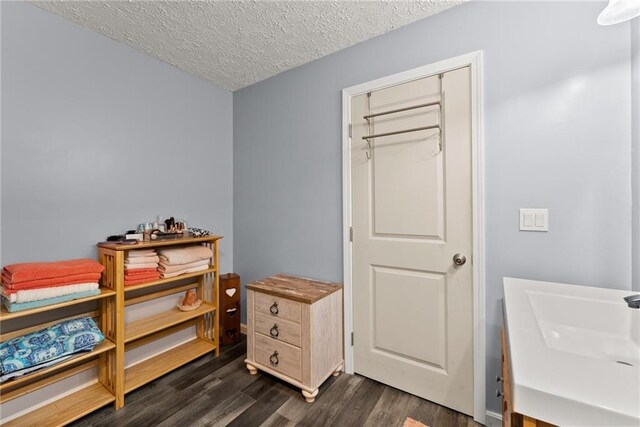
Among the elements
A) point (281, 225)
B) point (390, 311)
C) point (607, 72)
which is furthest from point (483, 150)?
point (281, 225)

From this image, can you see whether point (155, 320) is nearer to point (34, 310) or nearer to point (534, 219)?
point (34, 310)

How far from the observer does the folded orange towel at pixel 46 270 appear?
1398 millimetres

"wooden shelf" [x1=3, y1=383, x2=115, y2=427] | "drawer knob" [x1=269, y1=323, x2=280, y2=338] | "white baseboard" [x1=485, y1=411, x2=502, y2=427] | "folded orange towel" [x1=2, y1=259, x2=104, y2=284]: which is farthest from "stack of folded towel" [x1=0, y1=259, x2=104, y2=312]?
"white baseboard" [x1=485, y1=411, x2=502, y2=427]

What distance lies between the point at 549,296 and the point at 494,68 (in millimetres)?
1222

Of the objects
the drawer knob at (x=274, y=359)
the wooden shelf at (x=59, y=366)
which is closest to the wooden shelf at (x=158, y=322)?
the wooden shelf at (x=59, y=366)

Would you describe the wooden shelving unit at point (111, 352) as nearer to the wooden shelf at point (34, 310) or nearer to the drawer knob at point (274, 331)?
the wooden shelf at point (34, 310)

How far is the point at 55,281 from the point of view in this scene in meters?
1.49

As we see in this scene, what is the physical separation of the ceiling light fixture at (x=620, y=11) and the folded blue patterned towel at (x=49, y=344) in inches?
115

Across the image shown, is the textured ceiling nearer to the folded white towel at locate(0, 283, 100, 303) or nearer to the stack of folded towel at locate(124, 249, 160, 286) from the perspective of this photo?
the stack of folded towel at locate(124, 249, 160, 286)

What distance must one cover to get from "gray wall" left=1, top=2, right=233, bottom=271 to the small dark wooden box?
0.60m

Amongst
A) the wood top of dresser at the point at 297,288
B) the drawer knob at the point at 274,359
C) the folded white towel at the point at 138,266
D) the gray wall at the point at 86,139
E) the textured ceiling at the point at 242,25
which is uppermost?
the textured ceiling at the point at 242,25

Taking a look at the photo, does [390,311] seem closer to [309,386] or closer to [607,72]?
[309,386]

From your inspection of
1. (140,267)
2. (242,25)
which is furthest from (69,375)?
(242,25)

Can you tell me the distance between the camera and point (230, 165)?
2.82 meters
